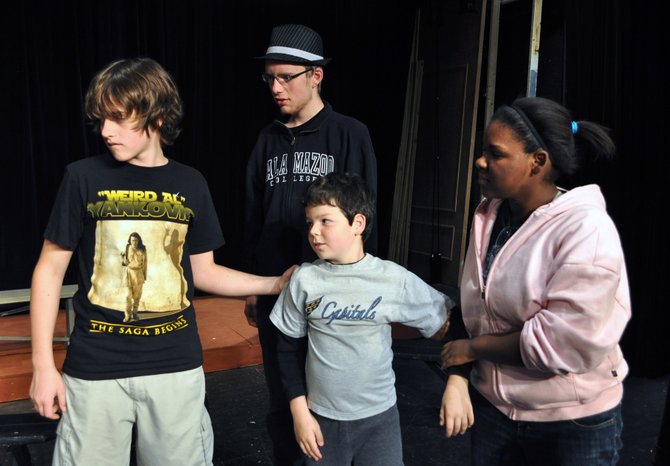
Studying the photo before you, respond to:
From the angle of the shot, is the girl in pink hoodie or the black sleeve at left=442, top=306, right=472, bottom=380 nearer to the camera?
the girl in pink hoodie

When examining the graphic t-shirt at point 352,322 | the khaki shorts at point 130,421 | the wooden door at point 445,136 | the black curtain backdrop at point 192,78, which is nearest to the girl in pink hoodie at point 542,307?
the graphic t-shirt at point 352,322

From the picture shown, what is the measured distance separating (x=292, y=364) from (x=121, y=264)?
1.61 ft

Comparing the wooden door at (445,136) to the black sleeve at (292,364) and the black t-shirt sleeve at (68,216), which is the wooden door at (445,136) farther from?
the black t-shirt sleeve at (68,216)

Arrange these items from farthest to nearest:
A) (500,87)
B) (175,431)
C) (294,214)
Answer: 1. (500,87)
2. (294,214)
3. (175,431)

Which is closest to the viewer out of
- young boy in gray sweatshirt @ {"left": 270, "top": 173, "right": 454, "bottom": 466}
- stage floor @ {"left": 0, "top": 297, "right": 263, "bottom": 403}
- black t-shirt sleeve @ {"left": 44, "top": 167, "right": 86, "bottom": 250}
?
black t-shirt sleeve @ {"left": 44, "top": 167, "right": 86, "bottom": 250}

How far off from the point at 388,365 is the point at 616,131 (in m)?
2.80

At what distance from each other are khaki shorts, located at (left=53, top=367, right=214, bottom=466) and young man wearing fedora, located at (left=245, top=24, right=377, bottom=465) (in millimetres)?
487

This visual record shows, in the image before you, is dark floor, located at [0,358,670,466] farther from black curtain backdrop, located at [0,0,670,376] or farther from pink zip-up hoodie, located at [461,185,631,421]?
pink zip-up hoodie, located at [461,185,631,421]

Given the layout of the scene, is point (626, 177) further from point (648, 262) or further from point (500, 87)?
point (500, 87)

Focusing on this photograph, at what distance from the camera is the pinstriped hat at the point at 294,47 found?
191 centimetres

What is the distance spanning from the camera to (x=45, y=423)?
1942 mm

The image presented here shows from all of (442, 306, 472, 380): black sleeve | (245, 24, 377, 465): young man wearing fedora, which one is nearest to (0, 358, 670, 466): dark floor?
(245, 24, 377, 465): young man wearing fedora

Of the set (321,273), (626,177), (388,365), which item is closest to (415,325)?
(388,365)

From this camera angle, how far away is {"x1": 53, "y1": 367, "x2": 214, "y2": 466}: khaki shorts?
4.60 feet
